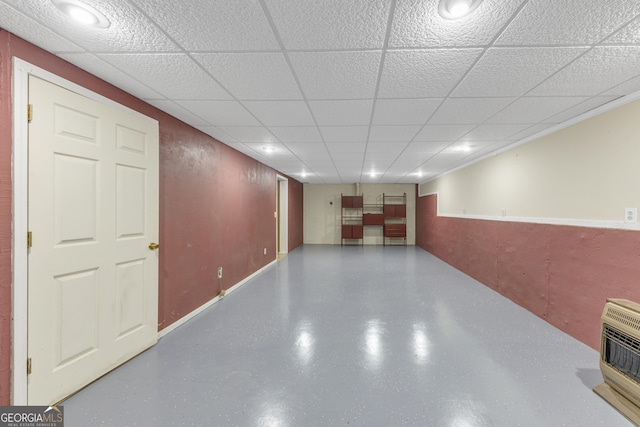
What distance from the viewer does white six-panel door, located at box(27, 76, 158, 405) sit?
1534mm

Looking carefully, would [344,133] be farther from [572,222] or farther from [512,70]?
[572,222]

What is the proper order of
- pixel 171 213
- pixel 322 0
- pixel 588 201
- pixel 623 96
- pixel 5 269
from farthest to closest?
pixel 171 213
pixel 588 201
pixel 623 96
pixel 5 269
pixel 322 0

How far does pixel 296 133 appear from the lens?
3.09 meters

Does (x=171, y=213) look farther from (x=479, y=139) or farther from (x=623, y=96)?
(x=623, y=96)

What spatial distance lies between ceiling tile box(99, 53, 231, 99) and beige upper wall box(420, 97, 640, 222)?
11.1ft

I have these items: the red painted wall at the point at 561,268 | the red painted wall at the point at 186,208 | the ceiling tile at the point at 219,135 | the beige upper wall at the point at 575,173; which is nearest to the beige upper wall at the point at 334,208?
the red painted wall at the point at 186,208

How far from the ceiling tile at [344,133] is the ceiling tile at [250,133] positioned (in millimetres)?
712

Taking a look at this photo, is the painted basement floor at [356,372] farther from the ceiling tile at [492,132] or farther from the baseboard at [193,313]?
the ceiling tile at [492,132]

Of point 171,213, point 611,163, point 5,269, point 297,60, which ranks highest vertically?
point 297,60

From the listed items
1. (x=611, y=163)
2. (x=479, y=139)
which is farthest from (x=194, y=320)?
(x=611, y=163)

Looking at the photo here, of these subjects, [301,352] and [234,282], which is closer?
[301,352]

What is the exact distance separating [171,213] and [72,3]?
182 cm

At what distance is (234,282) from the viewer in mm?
4043

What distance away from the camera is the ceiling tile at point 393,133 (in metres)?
2.86
